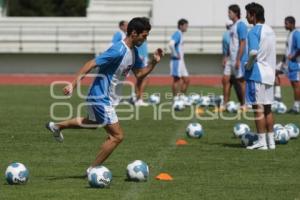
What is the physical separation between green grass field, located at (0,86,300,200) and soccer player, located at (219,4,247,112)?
1592mm

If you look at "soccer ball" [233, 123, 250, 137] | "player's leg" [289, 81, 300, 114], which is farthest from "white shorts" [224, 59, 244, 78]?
"soccer ball" [233, 123, 250, 137]

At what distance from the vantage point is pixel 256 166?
12602 millimetres

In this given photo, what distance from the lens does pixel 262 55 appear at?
14.4 meters

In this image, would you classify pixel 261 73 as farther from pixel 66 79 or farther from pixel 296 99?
pixel 66 79

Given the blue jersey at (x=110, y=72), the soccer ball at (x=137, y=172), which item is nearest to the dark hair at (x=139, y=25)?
the blue jersey at (x=110, y=72)

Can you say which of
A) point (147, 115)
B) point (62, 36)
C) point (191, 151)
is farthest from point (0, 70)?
point (191, 151)

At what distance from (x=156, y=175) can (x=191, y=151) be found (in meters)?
2.73

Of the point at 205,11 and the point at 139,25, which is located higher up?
the point at 139,25

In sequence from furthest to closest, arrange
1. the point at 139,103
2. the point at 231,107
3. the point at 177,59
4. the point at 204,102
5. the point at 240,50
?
the point at 177,59, the point at 139,103, the point at 204,102, the point at 231,107, the point at 240,50

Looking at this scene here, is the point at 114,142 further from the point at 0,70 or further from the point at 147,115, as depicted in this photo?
the point at 0,70

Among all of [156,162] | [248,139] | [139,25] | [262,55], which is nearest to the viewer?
[139,25]

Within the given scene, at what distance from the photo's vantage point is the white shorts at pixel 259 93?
47.0 ft

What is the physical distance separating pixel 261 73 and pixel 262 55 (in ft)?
0.96

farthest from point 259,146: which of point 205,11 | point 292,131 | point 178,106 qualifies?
point 205,11
